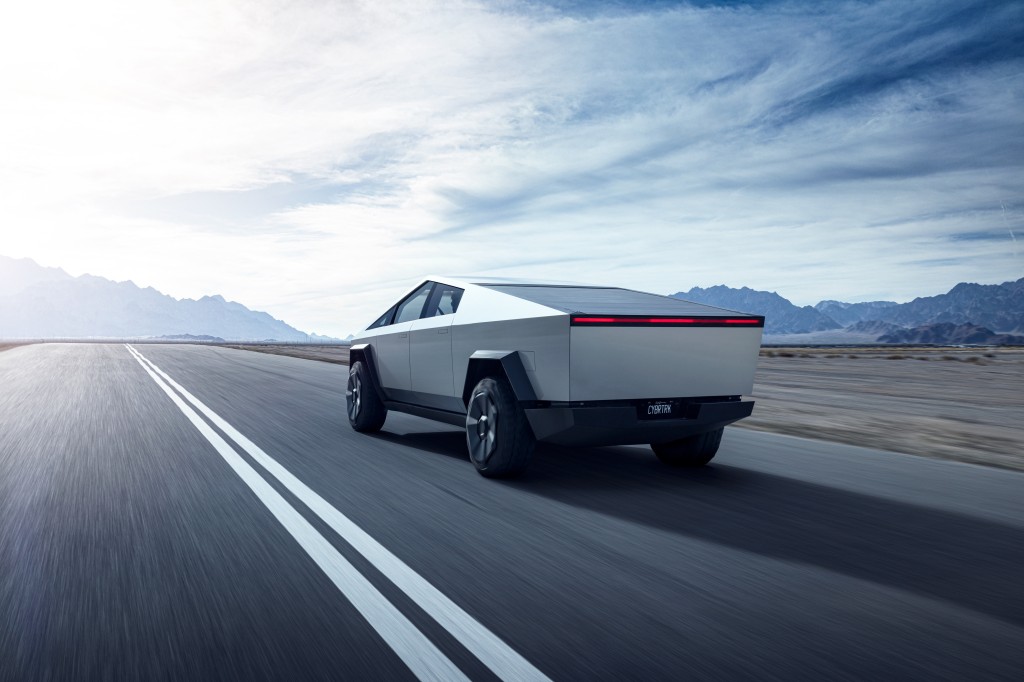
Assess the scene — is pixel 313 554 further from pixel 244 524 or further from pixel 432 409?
pixel 432 409

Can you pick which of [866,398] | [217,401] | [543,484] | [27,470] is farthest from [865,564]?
[866,398]

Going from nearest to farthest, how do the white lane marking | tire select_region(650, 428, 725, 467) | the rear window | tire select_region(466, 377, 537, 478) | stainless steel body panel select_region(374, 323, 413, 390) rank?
the white lane marking → the rear window → tire select_region(466, 377, 537, 478) → tire select_region(650, 428, 725, 467) → stainless steel body panel select_region(374, 323, 413, 390)

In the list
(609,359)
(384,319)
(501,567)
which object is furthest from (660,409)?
(384,319)

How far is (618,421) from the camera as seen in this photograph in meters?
5.95

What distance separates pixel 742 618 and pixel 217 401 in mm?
11738

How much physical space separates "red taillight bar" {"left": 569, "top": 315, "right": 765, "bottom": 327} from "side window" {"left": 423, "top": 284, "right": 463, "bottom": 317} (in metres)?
2.03

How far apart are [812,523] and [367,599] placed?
3.00m

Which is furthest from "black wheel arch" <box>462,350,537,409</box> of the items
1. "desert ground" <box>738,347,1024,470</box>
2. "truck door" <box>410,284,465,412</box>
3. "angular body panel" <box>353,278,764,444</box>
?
"desert ground" <box>738,347,1024,470</box>

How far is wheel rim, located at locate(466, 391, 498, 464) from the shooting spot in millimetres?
6531

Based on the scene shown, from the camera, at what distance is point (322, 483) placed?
642 cm

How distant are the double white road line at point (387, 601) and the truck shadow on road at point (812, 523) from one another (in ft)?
5.19

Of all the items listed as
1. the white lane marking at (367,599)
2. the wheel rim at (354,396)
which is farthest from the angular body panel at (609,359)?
the wheel rim at (354,396)

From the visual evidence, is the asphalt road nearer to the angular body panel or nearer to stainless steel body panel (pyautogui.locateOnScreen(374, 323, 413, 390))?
the angular body panel

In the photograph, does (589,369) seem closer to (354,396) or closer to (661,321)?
(661,321)
